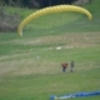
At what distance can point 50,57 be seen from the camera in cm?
4059

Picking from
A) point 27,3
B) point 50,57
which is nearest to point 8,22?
point 27,3

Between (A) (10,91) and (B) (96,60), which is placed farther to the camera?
(B) (96,60)

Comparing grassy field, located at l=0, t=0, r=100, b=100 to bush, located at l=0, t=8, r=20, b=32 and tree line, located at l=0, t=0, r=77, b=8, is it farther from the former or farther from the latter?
tree line, located at l=0, t=0, r=77, b=8

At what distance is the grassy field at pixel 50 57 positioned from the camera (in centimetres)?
2730

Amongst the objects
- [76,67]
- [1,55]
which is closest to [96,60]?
[76,67]

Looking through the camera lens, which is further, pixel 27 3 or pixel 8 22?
pixel 27 3

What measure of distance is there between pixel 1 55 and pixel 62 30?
17116 millimetres

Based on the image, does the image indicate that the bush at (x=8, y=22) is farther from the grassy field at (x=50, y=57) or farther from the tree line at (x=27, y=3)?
the tree line at (x=27, y=3)

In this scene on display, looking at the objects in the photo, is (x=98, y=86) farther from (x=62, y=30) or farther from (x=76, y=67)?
(x=62, y=30)

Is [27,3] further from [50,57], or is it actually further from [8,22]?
[50,57]

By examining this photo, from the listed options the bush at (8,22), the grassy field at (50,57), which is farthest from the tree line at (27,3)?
the bush at (8,22)

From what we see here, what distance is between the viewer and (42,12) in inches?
753

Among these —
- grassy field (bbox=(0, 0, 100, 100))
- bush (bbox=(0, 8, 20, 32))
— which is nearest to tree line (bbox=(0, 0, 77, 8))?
grassy field (bbox=(0, 0, 100, 100))

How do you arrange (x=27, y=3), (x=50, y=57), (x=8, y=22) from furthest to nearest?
(x=27, y=3) → (x=8, y=22) → (x=50, y=57)
